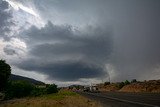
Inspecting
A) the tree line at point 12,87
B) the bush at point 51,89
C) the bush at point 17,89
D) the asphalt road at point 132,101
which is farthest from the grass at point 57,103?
the bush at point 51,89

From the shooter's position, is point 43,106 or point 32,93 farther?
point 32,93

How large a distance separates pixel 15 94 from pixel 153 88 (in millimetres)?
47223

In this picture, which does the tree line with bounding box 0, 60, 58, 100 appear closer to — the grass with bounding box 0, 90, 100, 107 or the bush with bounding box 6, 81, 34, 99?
the bush with bounding box 6, 81, 34, 99

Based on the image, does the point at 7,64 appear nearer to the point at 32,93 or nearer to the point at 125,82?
the point at 32,93

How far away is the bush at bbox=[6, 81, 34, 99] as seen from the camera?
90812 mm

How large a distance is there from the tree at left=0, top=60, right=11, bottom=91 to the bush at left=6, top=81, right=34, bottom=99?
189 inches

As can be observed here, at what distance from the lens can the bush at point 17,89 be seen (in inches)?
3575

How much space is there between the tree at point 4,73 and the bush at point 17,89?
479cm

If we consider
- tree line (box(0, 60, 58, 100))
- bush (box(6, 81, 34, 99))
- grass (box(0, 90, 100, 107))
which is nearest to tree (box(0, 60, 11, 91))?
tree line (box(0, 60, 58, 100))

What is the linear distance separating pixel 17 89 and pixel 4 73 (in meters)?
11.2

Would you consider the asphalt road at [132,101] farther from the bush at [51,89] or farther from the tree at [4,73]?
the bush at [51,89]

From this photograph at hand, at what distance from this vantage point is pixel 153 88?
90.8 m

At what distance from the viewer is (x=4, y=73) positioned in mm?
85000

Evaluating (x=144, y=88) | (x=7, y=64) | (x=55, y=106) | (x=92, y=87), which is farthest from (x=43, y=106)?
(x=92, y=87)
